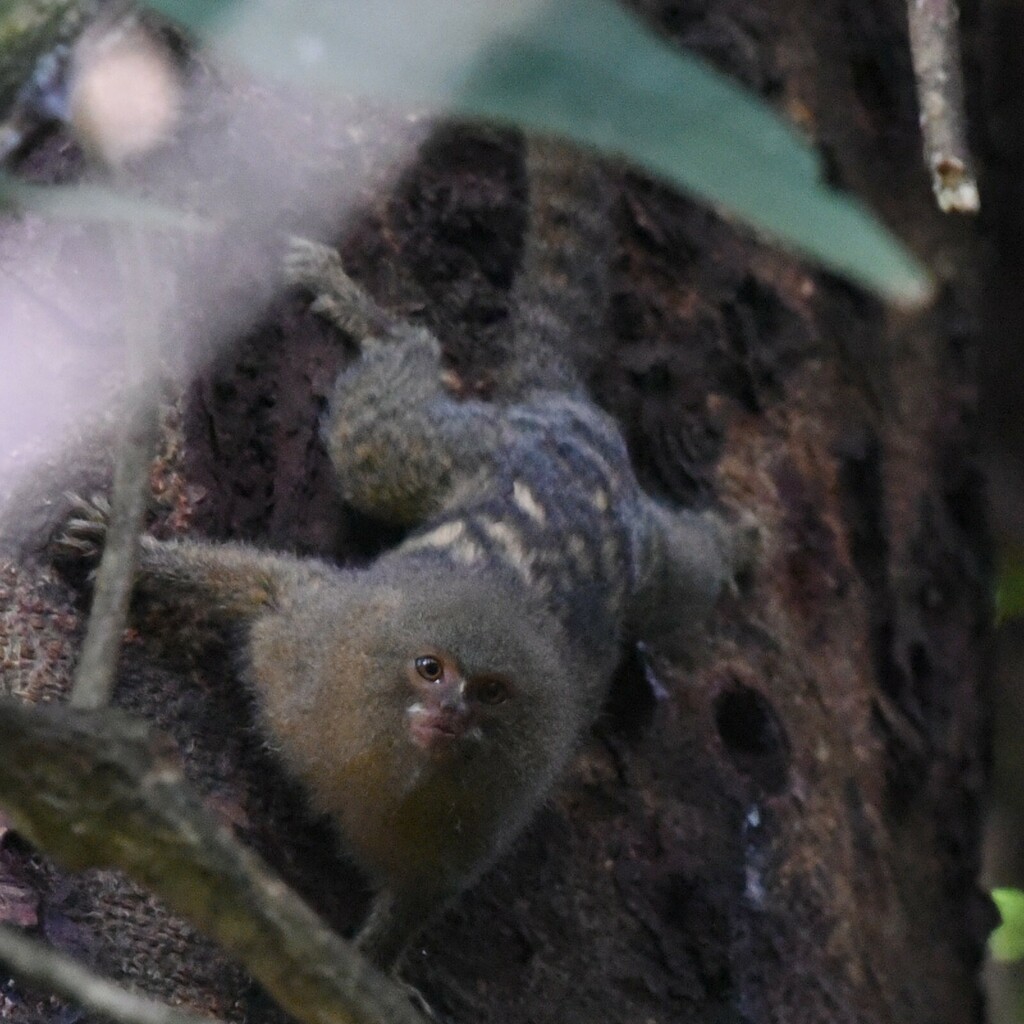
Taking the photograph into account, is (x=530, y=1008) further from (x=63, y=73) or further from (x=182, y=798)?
(x=63, y=73)

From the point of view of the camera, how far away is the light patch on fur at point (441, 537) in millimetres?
3592

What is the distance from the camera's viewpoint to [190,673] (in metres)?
3.09

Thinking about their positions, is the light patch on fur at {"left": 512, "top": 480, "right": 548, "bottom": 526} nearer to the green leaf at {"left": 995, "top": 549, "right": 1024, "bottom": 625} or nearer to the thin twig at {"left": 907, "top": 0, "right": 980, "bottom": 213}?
the green leaf at {"left": 995, "top": 549, "right": 1024, "bottom": 625}

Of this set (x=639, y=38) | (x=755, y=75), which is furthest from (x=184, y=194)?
(x=639, y=38)

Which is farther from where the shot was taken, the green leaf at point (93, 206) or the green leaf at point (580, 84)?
the green leaf at point (93, 206)

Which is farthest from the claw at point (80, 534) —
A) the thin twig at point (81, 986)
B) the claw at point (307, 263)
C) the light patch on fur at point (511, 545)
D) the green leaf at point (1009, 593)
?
the green leaf at point (1009, 593)

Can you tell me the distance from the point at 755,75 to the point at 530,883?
239cm

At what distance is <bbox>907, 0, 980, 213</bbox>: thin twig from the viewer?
1.57 meters

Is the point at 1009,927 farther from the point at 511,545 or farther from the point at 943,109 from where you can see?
the point at 943,109

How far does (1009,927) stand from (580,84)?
3809 millimetres

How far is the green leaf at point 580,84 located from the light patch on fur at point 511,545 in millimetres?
2534

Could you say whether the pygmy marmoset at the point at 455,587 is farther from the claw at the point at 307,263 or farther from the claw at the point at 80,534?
the claw at the point at 80,534

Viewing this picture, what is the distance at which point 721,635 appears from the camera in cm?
406

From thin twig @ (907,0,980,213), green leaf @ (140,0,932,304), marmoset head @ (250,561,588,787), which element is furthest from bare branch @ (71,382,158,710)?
marmoset head @ (250,561,588,787)
